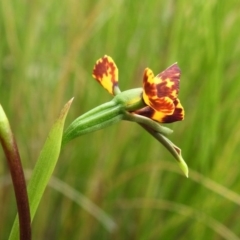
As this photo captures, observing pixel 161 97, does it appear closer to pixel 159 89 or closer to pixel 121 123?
pixel 159 89

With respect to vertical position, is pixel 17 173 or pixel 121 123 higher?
pixel 17 173

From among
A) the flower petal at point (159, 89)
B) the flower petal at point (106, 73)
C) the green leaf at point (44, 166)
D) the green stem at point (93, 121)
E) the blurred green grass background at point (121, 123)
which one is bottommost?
the blurred green grass background at point (121, 123)

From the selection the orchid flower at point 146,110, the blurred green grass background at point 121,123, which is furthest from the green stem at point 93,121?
the blurred green grass background at point 121,123

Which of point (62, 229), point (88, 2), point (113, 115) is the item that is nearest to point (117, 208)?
point (62, 229)

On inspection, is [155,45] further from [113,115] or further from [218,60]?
[113,115]

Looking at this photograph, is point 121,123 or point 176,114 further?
point 121,123

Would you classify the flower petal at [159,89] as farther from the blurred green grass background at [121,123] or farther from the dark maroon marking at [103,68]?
the blurred green grass background at [121,123]

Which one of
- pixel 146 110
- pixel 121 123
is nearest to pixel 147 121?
pixel 146 110
